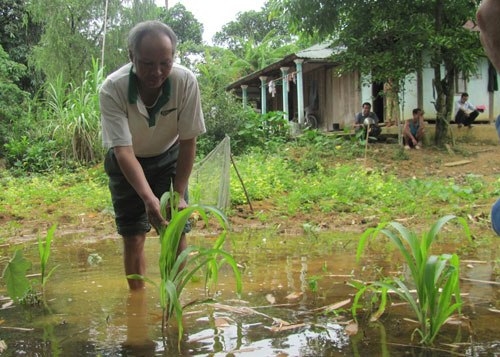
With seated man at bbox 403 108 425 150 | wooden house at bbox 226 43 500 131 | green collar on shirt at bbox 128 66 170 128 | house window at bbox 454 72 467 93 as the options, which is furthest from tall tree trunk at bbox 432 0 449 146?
green collar on shirt at bbox 128 66 170 128

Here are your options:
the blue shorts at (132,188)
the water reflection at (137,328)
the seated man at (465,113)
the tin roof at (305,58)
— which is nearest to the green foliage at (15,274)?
the water reflection at (137,328)

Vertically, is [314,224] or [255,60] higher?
[255,60]

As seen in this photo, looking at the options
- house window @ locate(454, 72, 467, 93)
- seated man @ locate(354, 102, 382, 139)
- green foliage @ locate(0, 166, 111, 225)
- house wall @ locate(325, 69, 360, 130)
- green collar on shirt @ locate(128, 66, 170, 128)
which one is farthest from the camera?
house wall @ locate(325, 69, 360, 130)

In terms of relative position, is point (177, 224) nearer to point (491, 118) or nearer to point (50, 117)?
point (50, 117)

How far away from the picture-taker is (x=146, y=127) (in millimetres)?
2936

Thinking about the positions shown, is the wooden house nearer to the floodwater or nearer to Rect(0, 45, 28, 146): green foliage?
Rect(0, 45, 28, 146): green foliage

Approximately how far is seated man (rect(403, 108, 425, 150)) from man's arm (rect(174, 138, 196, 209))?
34.5ft

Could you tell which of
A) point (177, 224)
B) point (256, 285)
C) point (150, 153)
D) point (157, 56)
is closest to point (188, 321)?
point (177, 224)

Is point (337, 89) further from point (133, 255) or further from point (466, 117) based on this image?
point (133, 255)

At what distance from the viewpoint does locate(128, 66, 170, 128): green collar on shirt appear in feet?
9.16

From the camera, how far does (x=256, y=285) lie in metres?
3.24

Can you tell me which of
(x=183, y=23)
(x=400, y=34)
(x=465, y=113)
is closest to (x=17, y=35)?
(x=183, y=23)

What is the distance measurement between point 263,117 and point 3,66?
7.01 metres

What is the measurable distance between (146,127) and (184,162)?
11.5 inches
